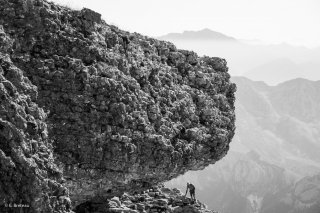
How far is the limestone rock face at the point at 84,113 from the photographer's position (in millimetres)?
26047

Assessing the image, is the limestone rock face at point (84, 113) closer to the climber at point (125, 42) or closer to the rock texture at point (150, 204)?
the climber at point (125, 42)

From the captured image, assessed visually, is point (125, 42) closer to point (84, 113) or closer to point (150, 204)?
point (84, 113)

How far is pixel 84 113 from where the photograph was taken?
1205 inches

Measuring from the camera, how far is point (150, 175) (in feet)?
111

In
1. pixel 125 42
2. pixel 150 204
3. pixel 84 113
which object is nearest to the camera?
pixel 84 113

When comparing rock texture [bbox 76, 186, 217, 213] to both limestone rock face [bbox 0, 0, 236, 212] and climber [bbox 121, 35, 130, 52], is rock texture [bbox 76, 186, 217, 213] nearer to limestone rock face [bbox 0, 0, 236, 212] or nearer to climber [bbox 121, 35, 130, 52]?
limestone rock face [bbox 0, 0, 236, 212]

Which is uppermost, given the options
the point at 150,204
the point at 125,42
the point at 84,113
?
the point at 125,42

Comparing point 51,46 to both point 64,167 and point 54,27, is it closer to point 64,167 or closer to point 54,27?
point 54,27

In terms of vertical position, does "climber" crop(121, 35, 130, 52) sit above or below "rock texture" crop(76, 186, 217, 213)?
above

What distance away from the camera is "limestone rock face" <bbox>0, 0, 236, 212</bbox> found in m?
26.0

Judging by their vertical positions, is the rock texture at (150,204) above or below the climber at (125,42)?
below

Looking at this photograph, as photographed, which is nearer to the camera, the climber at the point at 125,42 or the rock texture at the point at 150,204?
the climber at the point at 125,42

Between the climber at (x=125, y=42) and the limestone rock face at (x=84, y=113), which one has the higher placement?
the climber at (x=125, y=42)

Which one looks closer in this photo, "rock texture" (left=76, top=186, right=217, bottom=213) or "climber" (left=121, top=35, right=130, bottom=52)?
"climber" (left=121, top=35, right=130, bottom=52)
